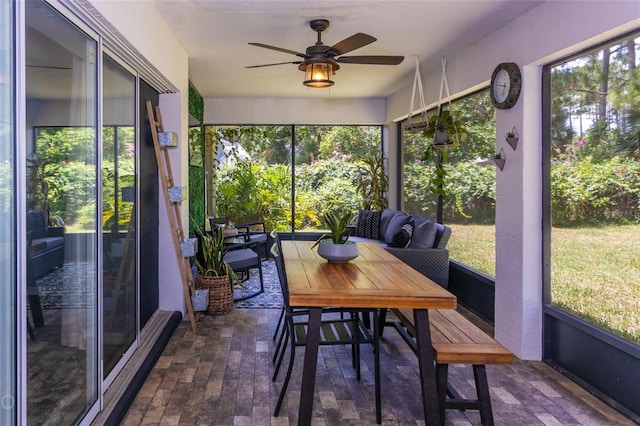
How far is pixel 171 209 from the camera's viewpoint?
12.7 ft

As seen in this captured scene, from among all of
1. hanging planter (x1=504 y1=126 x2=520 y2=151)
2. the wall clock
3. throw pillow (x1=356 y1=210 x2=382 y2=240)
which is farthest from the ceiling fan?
throw pillow (x1=356 y1=210 x2=382 y2=240)

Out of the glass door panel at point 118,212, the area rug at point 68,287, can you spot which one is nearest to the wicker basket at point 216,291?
the glass door panel at point 118,212

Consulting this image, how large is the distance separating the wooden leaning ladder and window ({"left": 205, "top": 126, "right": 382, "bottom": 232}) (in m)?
3.37

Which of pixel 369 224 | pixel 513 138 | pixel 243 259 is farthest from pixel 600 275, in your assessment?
pixel 369 224

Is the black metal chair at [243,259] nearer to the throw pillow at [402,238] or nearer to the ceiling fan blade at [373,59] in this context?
the throw pillow at [402,238]

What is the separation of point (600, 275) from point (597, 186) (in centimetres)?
56

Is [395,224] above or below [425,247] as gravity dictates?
above

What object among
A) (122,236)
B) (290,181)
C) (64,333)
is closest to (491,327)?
(122,236)

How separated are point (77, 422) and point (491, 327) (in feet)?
10.6

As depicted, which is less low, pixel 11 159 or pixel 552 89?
pixel 552 89

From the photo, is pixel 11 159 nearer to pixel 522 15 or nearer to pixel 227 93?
pixel 522 15

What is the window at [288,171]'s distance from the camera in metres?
7.45

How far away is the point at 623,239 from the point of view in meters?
2.69

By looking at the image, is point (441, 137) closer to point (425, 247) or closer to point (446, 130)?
point (446, 130)
